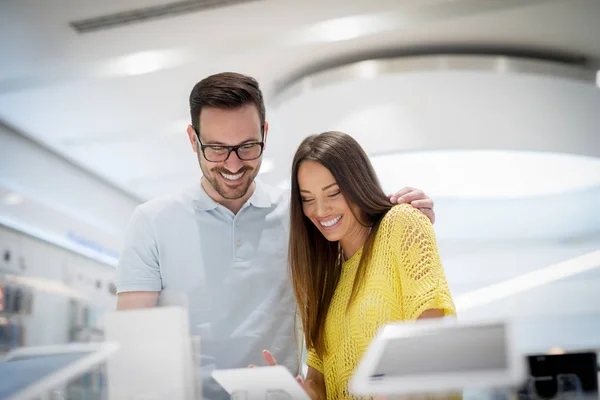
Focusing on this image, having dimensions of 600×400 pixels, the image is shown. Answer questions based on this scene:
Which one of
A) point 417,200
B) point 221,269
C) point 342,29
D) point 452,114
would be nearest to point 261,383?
point 221,269

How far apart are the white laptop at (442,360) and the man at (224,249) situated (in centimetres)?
85

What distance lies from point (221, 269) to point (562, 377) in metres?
1.20

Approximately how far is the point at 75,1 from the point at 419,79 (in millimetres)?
2338

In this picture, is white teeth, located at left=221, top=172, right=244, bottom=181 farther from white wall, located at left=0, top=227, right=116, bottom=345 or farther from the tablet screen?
white wall, located at left=0, top=227, right=116, bottom=345

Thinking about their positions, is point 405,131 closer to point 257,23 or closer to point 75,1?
point 257,23

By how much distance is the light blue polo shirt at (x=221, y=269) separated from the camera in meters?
2.30

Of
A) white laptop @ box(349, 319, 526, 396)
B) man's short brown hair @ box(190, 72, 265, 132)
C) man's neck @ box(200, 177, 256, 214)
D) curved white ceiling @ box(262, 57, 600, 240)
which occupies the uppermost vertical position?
curved white ceiling @ box(262, 57, 600, 240)

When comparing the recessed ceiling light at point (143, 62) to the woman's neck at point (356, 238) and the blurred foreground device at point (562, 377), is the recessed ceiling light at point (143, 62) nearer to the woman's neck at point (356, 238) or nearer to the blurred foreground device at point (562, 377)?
the woman's neck at point (356, 238)

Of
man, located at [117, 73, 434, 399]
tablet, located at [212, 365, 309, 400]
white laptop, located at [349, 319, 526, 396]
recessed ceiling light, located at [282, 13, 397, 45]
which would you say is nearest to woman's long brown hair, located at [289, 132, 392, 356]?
man, located at [117, 73, 434, 399]

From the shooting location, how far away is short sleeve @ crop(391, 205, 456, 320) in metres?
1.94

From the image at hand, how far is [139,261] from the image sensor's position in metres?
2.40

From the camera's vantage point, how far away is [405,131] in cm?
487

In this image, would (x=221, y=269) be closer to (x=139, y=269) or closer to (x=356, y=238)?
(x=139, y=269)

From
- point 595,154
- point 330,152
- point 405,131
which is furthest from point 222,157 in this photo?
point 595,154
